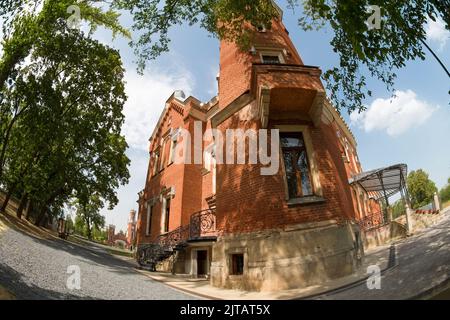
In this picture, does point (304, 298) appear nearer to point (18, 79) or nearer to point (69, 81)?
point (18, 79)

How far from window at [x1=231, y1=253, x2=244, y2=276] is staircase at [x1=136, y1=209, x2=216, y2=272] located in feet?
7.26

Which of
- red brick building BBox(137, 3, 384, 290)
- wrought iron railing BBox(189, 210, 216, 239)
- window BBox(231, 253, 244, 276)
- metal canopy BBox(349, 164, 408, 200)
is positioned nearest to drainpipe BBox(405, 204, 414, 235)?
metal canopy BBox(349, 164, 408, 200)

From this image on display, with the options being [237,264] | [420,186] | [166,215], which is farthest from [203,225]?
[420,186]

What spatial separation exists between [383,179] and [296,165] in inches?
385

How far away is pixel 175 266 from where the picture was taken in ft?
31.9

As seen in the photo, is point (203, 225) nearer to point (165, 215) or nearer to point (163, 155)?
point (165, 215)

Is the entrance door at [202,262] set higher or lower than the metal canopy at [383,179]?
lower

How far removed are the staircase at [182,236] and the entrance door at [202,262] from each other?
74 centimetres

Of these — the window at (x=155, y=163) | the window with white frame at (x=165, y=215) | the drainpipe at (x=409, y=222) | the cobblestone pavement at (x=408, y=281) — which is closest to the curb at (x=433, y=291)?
the cobblestone pavement at (x=408, y=281)

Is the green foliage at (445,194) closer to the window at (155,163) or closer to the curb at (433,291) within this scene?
the curb at (433,291)

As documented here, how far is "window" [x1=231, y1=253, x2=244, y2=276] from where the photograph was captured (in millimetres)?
6134

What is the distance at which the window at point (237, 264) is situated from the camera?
6.13m

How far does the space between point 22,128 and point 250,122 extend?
8.12 meters
